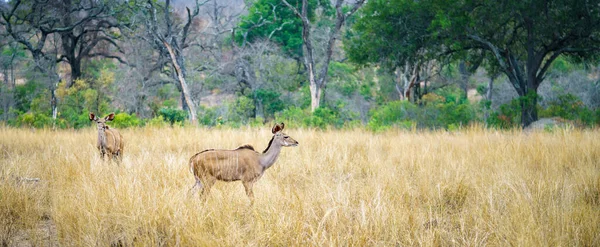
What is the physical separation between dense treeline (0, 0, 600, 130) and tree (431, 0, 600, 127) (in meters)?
0.05

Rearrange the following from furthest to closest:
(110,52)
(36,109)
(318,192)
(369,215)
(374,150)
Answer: (110,52)
(36,109)
(374,150)
(318,192)
(369,215)

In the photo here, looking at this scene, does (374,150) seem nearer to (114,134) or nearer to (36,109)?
(114,134)

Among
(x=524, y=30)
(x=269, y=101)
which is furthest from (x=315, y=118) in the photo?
(x=269, y=101)

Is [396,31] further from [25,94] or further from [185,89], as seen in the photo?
[25,94]

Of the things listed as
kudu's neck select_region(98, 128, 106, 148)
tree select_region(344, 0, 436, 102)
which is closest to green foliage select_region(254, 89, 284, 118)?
tree select_region(344, 0, 436, 102)

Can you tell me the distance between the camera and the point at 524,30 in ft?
63.7

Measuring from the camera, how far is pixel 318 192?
5680 millimetres

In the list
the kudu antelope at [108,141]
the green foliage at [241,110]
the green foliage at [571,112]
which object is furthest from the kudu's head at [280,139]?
the green foliage at [241,110]

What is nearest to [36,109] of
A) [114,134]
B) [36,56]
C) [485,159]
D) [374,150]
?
[36,56]

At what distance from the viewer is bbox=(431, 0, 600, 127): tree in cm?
1597

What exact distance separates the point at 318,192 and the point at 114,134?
15.1 ft

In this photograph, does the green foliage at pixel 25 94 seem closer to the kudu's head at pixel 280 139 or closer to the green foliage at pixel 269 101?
the green foliage at pixel 269 101

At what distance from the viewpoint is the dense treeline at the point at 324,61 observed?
17438 mm

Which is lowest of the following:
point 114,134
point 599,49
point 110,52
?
point 114,134
